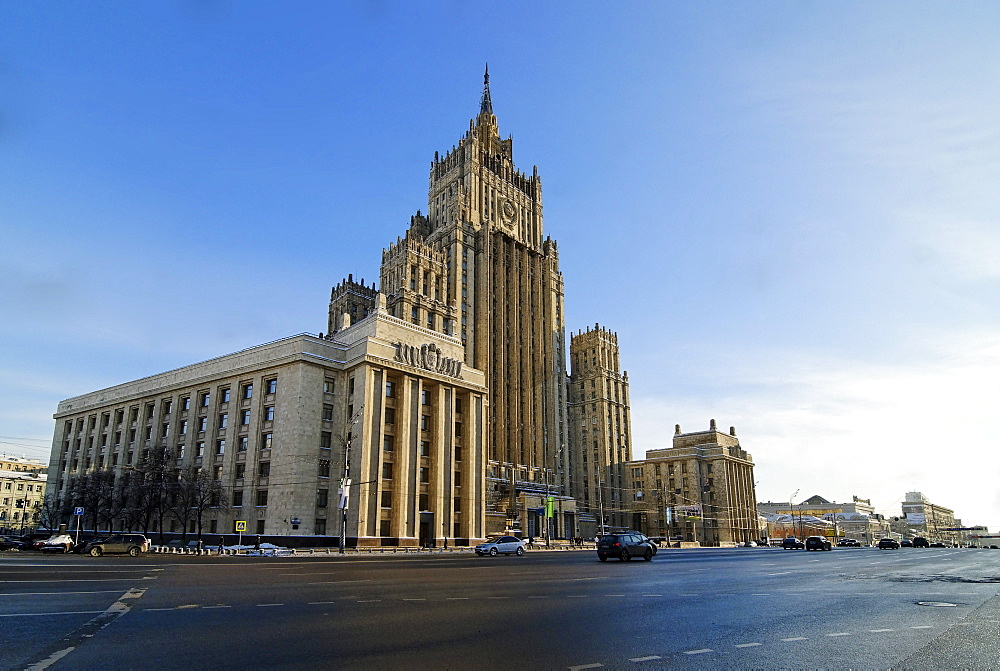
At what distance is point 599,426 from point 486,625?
416ft

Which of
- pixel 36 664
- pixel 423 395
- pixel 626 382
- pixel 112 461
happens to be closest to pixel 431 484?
pixel 423 395

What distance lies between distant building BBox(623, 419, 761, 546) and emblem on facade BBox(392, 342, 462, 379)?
66993mm

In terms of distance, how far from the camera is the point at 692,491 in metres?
133

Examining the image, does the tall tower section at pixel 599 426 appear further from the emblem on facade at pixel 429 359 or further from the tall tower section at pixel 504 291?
the emblem on facade at pixel 429 359

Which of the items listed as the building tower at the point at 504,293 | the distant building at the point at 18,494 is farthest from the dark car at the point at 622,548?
the distant building at the point at 18,494

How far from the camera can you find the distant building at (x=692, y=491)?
13175cm

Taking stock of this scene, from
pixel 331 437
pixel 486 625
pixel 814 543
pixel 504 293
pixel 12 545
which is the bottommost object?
pixel 814 543

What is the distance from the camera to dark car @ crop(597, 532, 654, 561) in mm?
39719

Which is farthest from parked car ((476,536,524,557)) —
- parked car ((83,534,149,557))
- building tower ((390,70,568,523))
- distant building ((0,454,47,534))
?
distant building ((0,454,47,534))

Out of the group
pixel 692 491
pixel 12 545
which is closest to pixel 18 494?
pixel 12 545

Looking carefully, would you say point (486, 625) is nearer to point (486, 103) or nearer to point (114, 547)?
point (114, 547)

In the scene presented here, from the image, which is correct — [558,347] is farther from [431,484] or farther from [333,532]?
[333,532]

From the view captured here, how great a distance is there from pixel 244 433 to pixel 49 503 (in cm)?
4334

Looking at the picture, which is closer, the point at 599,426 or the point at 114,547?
the point at 114,547
